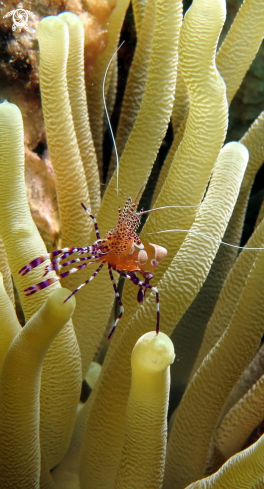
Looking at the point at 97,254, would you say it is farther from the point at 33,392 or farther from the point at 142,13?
the point at 142,13

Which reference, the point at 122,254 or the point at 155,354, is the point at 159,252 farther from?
the point at 155,354

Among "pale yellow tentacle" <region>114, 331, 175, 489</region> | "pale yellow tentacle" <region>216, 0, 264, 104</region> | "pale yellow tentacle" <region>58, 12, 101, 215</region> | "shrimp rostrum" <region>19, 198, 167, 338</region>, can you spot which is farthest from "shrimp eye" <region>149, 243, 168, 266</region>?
"pale yellow tentacle" <region>216, 0, 264, 104</region>

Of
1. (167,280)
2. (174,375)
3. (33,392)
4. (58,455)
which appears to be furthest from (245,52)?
(58,455)

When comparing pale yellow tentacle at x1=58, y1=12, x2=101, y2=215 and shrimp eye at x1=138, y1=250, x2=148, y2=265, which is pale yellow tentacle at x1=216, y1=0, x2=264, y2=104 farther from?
shrimp eye at x1=138, y1=250, x2=148, y2=265

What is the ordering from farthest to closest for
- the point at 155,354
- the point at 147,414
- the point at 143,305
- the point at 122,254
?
the point at 122,254 < the point at 143,305 < the point at 147,414 < the point at 155,354

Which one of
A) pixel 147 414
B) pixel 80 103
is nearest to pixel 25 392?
pixel 147 414

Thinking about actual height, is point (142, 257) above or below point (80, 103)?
below
